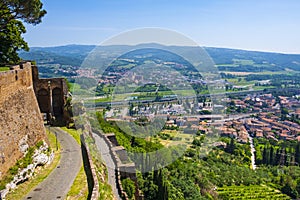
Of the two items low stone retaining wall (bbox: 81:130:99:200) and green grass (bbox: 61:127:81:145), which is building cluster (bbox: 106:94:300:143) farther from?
low stone retaining wall (bbox: 81:130:99:200)

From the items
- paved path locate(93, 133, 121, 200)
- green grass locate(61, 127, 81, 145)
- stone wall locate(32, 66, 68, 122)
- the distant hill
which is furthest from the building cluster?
the distant hill

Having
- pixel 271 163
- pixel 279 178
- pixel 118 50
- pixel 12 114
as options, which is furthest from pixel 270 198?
pixel 12 114

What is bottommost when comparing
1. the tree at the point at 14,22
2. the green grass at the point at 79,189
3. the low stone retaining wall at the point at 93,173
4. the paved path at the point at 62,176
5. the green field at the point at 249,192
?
the green field at the point at 249,192

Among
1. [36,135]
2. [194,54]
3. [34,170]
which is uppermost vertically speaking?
[194,54]

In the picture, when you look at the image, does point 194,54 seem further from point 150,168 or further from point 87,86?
point 87,86

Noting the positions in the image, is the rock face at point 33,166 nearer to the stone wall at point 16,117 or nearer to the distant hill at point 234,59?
the stone wall at point 16,117

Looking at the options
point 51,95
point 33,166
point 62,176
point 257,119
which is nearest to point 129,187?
point 62,176

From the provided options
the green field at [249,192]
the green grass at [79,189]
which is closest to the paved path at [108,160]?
the green grass at [79,189]
